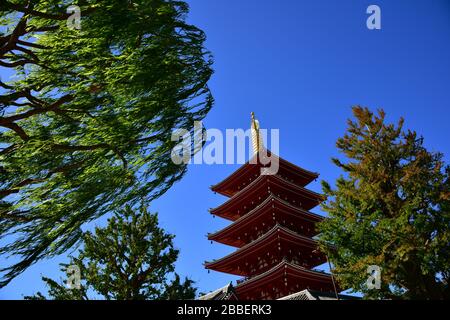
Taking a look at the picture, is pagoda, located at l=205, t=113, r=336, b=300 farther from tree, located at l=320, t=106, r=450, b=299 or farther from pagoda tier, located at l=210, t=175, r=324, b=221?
tree, located at l=320, t=106, r=450, b=299

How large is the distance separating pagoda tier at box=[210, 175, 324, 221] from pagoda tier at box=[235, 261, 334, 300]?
18.5ft

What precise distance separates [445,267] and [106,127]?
10.8m

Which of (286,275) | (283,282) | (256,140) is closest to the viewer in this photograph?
(286,275)

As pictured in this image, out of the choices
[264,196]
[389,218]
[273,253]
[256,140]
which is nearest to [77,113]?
[389,218]

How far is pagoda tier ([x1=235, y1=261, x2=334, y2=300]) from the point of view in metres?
18.4

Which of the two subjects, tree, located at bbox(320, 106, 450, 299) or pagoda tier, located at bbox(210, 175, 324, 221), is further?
pagoda tier, located at bbox(210, 175, 324, 221)

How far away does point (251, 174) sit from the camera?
25.5 meters

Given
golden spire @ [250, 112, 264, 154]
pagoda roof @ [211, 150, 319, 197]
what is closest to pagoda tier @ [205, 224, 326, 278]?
pagoda roof @ [211, 150, 319, 197]

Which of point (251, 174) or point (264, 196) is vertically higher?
point (251, 174)

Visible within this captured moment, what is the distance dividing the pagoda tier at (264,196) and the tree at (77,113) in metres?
18.4

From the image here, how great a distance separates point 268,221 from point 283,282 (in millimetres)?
4308

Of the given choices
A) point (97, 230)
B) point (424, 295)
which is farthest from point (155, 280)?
point (424, 295)

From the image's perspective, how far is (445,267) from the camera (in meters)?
10.3

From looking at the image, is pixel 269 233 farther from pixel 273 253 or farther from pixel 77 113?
pixel 77 113
